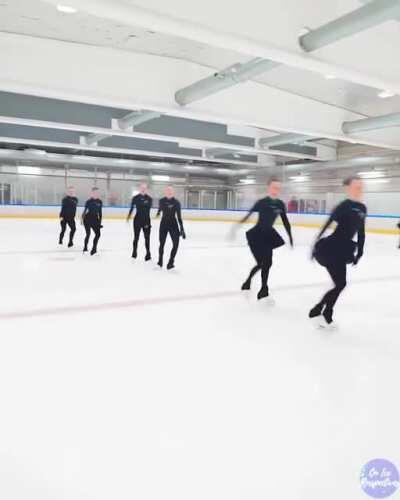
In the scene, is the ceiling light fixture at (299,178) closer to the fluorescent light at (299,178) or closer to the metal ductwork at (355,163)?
the fluorescent light at (299,178)

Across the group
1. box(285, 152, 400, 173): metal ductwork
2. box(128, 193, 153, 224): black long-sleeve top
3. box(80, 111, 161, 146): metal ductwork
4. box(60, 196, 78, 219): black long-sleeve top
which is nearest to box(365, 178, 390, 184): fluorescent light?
box(285, 152, 400, 173): metal ductwork

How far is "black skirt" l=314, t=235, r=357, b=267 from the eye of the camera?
3.63 m

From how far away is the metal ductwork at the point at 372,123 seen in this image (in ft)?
37.3

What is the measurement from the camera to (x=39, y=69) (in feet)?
24.3

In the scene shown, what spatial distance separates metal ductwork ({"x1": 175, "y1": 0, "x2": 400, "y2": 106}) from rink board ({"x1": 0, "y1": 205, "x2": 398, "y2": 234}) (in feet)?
28.5

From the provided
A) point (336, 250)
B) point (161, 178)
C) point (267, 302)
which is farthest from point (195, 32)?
point (161, 178)

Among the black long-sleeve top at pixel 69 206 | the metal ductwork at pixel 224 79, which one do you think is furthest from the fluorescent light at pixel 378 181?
the black long-sleeve top at pixel 69 206

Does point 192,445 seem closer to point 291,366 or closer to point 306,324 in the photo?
point 291,366

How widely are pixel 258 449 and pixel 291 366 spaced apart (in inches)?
42.8

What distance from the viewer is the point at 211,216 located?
790 inches

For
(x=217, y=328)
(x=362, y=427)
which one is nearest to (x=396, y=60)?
(x=217, y=328)

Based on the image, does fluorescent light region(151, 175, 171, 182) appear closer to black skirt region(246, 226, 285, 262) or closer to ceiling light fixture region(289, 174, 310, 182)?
ceiling light fixture region(289, 174, 310, 182)

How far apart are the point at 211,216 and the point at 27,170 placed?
10.8 metres

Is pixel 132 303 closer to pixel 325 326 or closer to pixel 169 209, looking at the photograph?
pixel 325 326
